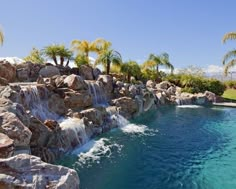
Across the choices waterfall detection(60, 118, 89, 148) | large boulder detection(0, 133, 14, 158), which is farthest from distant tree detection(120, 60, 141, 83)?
large boulder detection(0, 133, 14, 158)

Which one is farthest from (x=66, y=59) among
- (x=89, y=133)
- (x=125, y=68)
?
(x=89, y=133)

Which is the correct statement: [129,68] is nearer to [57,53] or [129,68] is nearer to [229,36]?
[57,53]

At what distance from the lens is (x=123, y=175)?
10.6 meters

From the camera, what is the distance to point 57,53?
30.0m

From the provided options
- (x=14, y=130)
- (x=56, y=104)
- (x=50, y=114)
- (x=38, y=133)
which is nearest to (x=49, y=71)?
(x=56, y=104)

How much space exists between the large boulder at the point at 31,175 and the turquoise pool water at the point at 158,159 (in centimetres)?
443

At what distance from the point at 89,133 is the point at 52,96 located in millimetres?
4123

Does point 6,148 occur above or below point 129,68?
below

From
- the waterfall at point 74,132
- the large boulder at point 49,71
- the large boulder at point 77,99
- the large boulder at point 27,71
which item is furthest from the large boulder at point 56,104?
the large boulder at point 49,71

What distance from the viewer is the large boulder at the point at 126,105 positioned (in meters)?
23.5

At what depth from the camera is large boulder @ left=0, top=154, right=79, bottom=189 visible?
4.79 metres

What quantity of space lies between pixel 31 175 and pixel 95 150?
9033 mm

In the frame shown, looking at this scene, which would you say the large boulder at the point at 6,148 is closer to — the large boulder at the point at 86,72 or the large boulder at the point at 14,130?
the large boulder at the point at 14,130

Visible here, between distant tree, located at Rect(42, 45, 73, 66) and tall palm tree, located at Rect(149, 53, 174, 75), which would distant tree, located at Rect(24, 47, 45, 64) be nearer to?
distant tree, located at Rect(42, 45, 73, 66)
